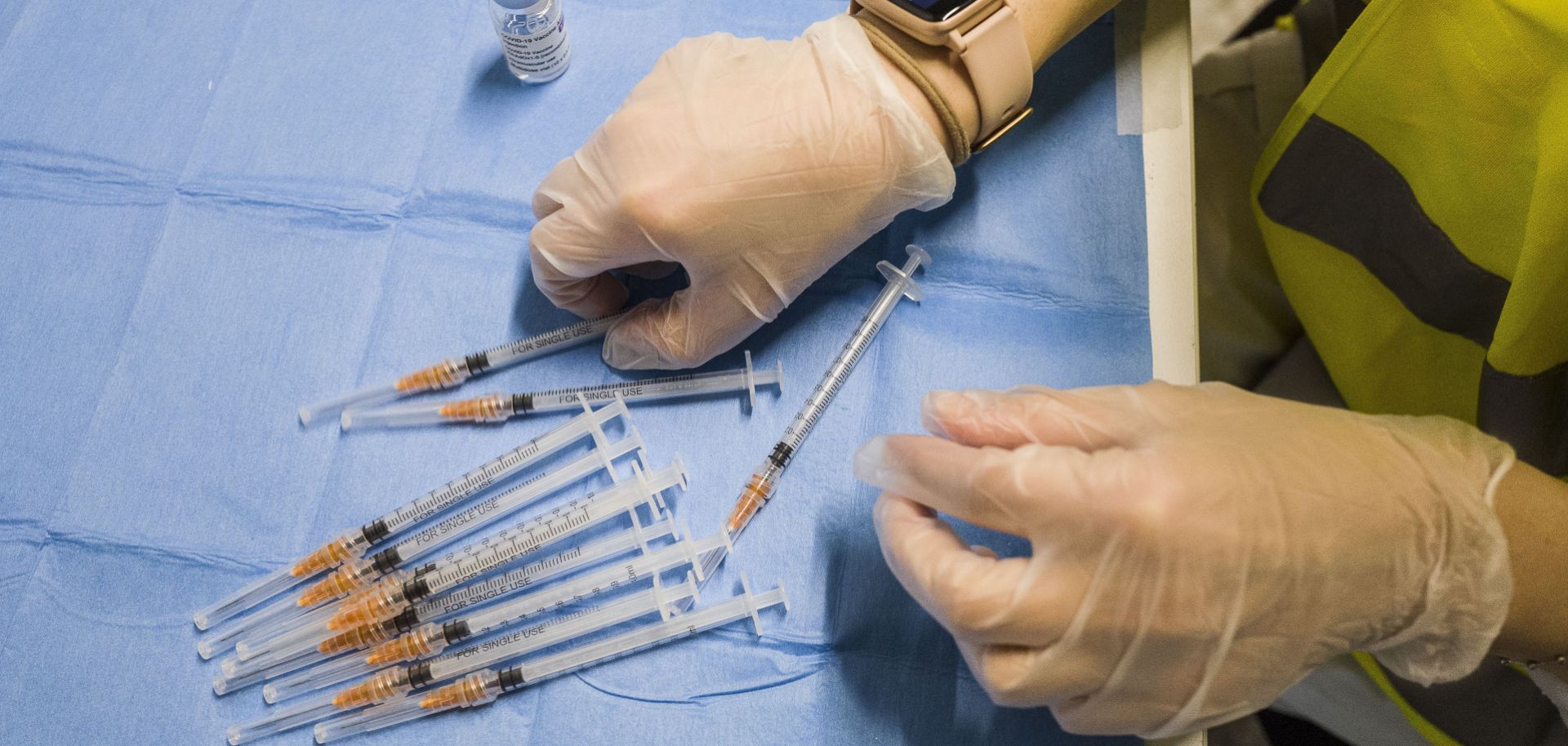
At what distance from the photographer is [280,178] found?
60.9 inches

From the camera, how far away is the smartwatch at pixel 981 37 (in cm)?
134

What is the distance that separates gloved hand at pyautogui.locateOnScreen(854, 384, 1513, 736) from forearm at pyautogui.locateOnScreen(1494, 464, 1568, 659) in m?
0.03

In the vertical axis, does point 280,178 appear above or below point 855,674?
above

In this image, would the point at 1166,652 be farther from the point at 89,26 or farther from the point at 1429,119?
the point at 89,26

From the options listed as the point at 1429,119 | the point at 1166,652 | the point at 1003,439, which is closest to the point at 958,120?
the point at 1003,439

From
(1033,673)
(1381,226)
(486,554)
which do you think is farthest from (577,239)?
(1381,226)

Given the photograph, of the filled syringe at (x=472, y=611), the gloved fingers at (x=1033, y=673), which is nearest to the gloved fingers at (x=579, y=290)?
the filled syringe at (x=472, y=611)

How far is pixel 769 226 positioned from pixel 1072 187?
1.65ft

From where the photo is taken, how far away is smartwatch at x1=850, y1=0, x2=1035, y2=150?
1.34m

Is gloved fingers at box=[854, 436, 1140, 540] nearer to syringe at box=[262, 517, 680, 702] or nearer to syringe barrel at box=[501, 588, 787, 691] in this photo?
syringe barrel at box=[501, 588, 787, 691]

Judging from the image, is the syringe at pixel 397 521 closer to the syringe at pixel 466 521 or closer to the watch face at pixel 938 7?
the syringe at pixel 466 521

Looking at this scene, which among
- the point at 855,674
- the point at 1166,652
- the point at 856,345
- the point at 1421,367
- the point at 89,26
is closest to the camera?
the point at 1166,652

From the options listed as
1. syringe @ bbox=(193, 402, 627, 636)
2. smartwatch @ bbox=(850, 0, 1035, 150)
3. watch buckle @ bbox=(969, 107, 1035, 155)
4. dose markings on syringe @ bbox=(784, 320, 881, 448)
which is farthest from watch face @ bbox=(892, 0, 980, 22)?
syringe @ bbox=(193, 402, 627, 636)

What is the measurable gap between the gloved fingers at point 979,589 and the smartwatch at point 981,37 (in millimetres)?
616
